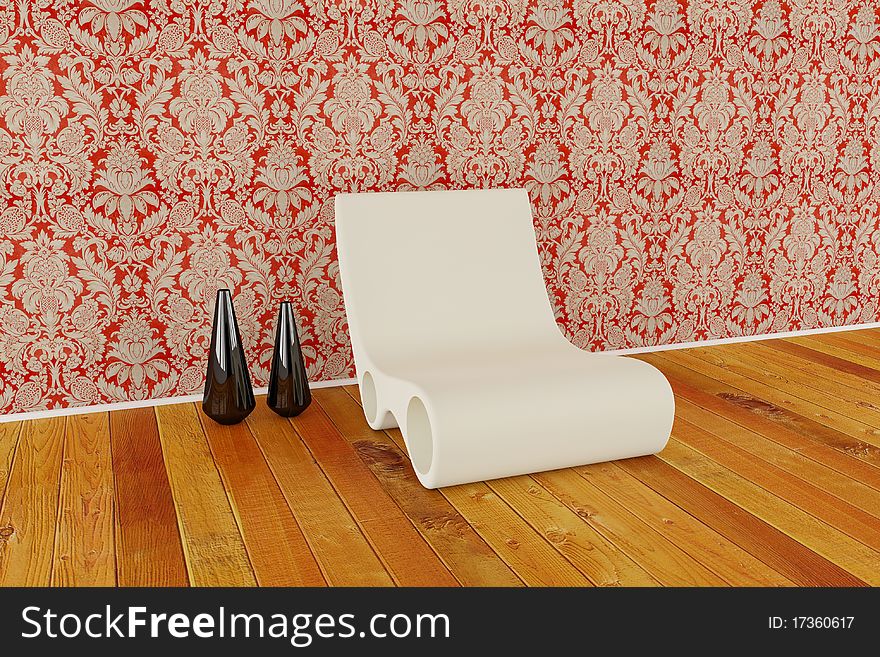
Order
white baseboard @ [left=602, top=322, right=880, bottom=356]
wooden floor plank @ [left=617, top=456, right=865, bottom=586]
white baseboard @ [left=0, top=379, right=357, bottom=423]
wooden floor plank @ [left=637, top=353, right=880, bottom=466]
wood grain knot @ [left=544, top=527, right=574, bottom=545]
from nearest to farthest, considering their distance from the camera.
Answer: wooden floor plank @ [left=617, top=456, right=865, bottom=586] → wood grain knot @ [left=544, top=527, right=574, bottom=545] → wooden floor plank @ [left=637, top=353, right=880, bottom=466] → white baseboard @ [left=0, top=379, right=357, bottom=423] → white baseboard @ [left=602, top=322, right=880, bottom=356]

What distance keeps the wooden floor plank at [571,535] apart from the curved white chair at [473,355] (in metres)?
0.07

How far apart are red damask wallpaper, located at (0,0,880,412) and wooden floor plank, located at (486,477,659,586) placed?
128cm

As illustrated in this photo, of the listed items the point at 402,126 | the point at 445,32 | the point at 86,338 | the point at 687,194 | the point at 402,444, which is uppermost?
the point at 445,32

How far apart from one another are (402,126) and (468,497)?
1.60 meters

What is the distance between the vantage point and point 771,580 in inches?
69.2

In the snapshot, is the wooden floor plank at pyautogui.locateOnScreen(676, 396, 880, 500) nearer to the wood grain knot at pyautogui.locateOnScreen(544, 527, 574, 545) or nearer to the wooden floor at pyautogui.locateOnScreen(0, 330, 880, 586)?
the wooden floor at pyautogui.locateOnScreen(0, 330, 880, 586)

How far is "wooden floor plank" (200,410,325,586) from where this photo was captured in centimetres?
183

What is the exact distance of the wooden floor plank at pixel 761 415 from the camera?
255 centimetres

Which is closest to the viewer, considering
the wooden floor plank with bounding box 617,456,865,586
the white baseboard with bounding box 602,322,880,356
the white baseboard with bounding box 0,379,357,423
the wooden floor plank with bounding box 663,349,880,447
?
the wooden floor plank with bounding box 617,456,865,586

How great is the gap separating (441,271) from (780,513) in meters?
1.35

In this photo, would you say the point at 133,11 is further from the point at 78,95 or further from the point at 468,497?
the point at 468,497

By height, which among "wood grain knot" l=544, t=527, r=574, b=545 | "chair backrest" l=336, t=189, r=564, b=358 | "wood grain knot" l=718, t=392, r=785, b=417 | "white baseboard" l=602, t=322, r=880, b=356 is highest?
"chair backrest" l=336, t=189, r=564, b=358

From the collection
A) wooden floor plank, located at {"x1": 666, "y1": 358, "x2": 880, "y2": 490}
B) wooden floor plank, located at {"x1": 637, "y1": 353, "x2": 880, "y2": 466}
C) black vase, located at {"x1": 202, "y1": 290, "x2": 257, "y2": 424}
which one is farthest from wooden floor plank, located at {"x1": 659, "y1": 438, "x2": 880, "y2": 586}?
black vase, located at {"x1": 202, "y1": 290, "x2": 257, "y2": 424}

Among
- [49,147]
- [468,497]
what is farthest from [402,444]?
[49,147]
